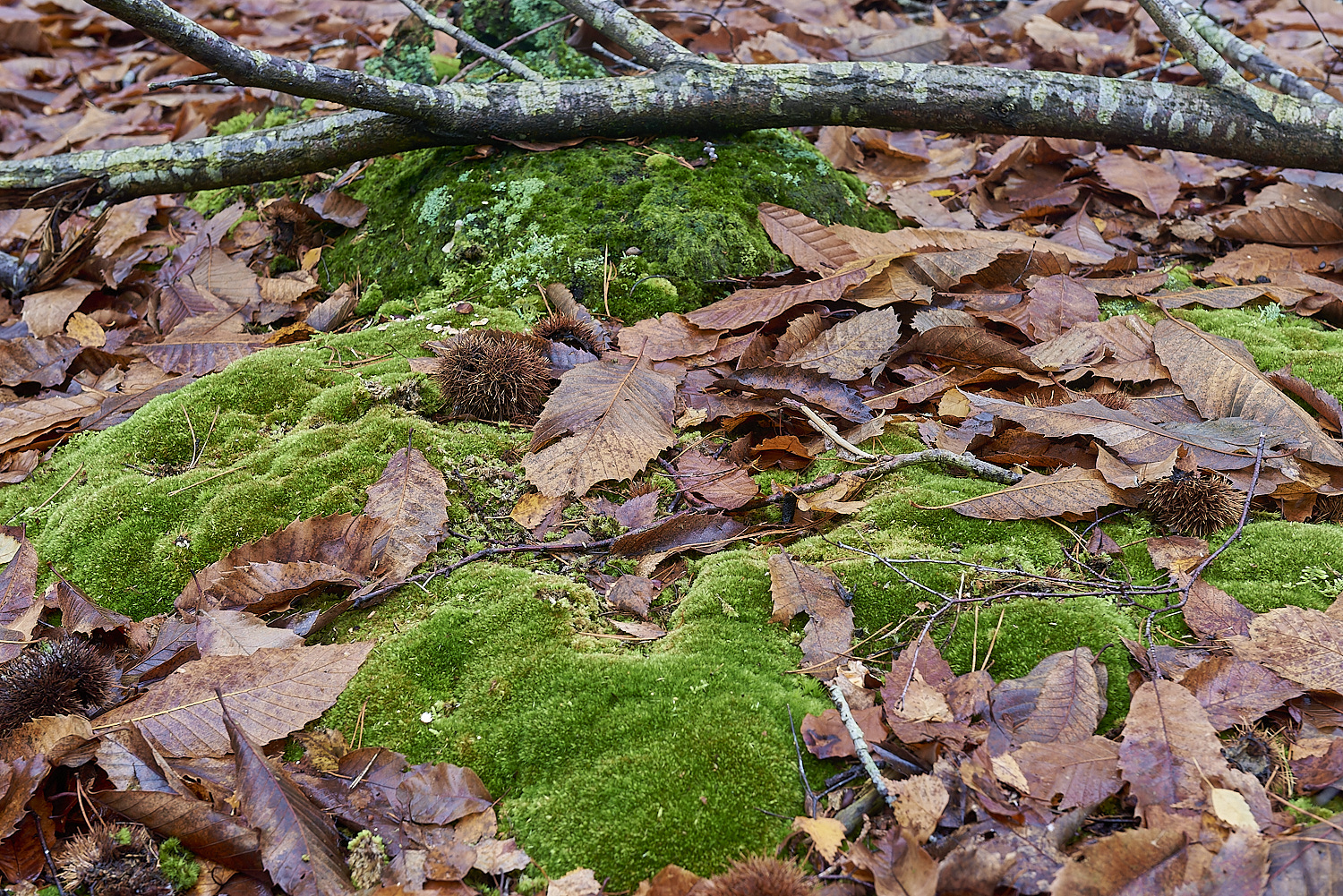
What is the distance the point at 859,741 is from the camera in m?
1.71

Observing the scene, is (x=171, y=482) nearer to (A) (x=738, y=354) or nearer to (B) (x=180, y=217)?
(A) (x=738, y=354)

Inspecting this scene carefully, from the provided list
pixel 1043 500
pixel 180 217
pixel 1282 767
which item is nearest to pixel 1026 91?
pixel 1043 500

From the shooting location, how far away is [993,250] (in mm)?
3301

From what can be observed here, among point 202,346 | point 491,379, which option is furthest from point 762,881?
point 202,346

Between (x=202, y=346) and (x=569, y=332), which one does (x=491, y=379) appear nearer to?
(x=569, y=332)

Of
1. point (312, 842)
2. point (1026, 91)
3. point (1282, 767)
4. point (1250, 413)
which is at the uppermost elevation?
point (1026, 91)

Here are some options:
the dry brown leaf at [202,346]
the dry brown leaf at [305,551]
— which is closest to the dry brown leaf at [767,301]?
the dry brown leaf at [305,551]

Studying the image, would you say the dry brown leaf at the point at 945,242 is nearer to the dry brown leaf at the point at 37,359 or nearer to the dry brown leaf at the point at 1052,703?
the dry brown leaf at the point at 1052,703

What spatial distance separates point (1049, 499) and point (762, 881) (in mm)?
1363

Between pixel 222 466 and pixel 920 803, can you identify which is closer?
pixel 920 803

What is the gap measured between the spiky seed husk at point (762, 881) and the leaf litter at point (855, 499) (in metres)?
0.12

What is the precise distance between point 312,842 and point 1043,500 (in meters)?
1.94

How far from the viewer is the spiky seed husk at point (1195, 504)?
7.16 feet

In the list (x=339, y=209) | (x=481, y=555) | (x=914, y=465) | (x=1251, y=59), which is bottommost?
(x=481, y=555)
